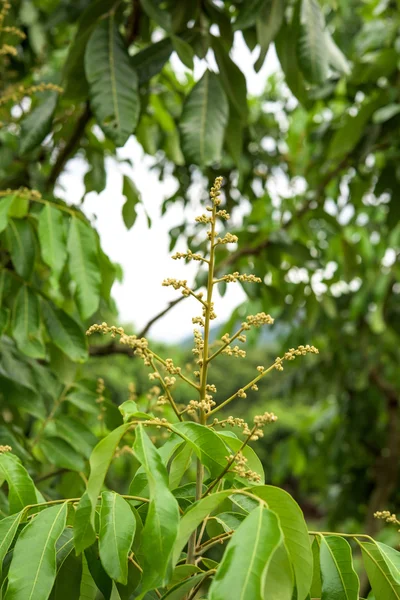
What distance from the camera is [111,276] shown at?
1.36m

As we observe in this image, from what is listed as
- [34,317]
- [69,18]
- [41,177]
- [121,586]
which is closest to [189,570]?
[121,586]

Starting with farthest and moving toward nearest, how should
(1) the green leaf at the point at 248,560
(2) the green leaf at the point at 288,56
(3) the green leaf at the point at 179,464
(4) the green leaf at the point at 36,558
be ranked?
(2) the green leaf at the point at 288,56
(3) the green leaf at the point at 179,464
(4) the green leaf at the point at 36,558
(1) the green leaf at the point at 248,560

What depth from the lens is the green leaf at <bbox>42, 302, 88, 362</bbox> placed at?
1266mm

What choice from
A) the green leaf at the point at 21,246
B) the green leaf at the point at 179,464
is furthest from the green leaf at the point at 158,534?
the green leaf at the point at 21,246

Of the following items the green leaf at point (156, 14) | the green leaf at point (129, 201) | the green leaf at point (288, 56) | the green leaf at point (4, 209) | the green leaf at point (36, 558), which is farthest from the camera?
the green leaf at point (129, 201)

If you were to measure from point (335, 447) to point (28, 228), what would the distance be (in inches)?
111

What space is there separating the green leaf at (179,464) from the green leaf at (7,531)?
0.15 m

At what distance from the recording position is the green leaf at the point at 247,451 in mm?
655

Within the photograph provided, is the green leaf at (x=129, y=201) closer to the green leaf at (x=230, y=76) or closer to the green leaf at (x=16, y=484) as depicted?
the green leaf at (x=230, y=76)

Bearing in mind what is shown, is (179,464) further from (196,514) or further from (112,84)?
(112,84)

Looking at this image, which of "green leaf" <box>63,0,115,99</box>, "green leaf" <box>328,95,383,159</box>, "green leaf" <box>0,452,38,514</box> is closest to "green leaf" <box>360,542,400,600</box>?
"green leaf" <box>0,452,38,514</box>

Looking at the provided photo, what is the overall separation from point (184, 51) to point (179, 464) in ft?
2.73

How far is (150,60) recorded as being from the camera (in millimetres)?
1352

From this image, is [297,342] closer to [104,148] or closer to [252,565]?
[104,148]
